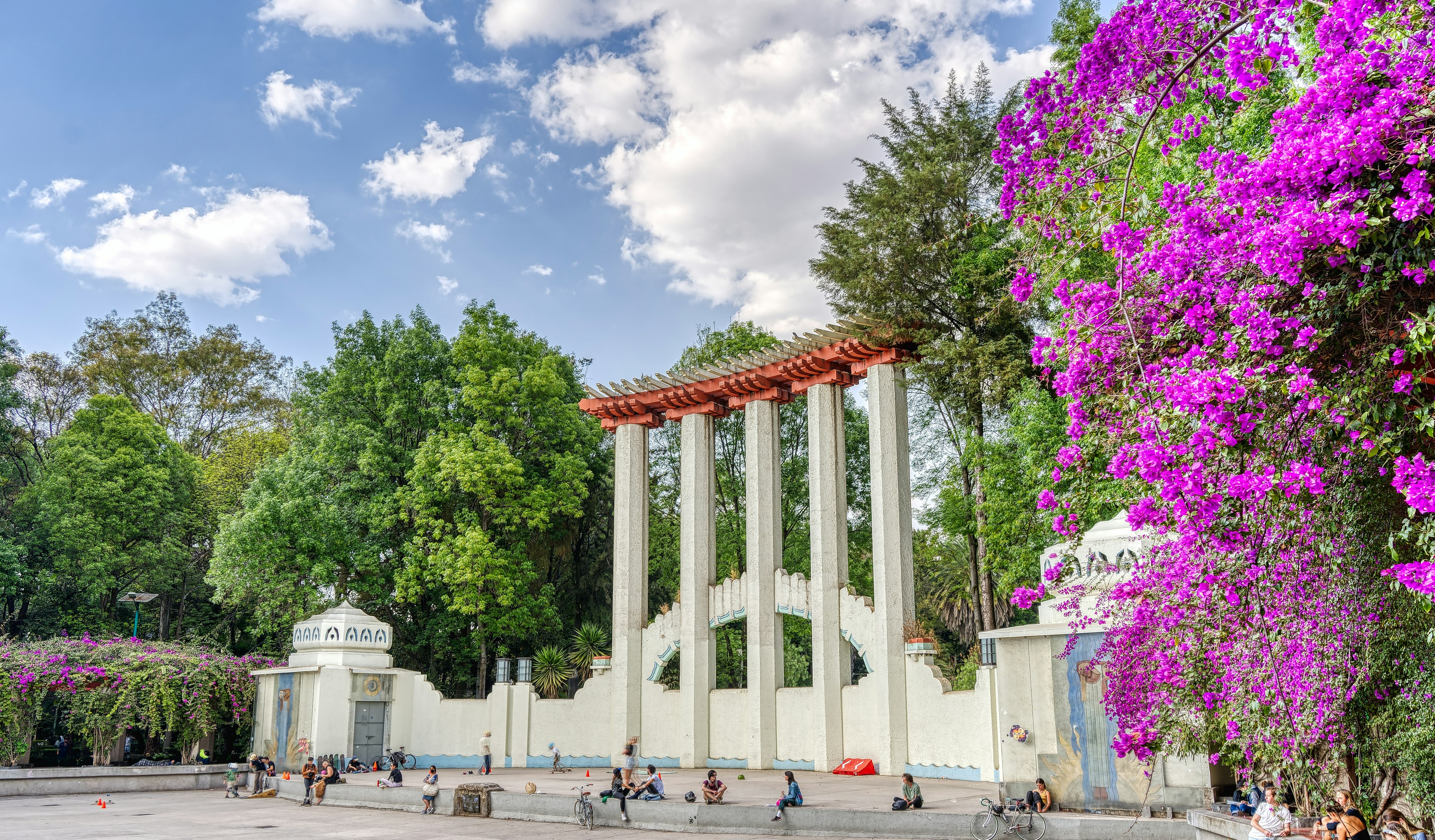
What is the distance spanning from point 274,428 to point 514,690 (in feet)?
62.6

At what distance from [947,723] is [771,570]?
5624mm

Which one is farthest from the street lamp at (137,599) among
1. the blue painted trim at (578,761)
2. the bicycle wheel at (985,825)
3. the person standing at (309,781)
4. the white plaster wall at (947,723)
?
the bicycle wheel at (985,825)

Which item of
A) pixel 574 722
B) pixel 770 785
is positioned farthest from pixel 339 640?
pixel 770 785

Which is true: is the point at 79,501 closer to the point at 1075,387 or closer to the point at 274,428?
the point at 274,428

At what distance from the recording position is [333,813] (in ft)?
57.4

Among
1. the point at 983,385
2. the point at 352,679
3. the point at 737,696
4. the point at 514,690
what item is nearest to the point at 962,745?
the point at 737,696

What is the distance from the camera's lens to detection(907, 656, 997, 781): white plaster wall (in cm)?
1966

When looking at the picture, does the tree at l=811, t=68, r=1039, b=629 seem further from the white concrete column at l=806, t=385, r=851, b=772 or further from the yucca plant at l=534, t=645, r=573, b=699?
the yucca plant at l=534, t=645, r=573, b=699

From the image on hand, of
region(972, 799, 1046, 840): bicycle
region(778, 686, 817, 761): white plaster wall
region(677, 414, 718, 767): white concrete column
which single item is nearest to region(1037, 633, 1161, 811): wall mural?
region(972, 799, 1046, 840): bicycle

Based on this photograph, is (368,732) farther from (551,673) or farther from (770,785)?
(770,785)

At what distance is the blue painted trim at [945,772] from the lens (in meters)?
19.8

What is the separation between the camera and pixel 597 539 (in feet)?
116

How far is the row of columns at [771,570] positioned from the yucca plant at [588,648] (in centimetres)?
300

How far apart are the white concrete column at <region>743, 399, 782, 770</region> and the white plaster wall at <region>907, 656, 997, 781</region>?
11.8 feet
